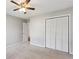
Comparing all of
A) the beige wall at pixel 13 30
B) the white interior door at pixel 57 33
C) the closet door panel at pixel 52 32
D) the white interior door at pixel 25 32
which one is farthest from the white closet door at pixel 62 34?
the white interior door at pixel 25 32

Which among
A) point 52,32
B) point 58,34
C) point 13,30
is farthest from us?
point 13,30

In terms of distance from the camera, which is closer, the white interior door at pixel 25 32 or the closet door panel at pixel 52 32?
the closet door panel at pixel 52 32

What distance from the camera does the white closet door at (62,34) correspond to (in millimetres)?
4031

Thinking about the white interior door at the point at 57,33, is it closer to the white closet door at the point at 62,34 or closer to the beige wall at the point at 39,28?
the white closet door at the point at 62,34

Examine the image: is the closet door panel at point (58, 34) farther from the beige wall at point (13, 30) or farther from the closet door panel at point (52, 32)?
the beige wall at point (13, 30)

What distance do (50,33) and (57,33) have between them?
508 mm

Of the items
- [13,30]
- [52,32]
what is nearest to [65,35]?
[52,32]

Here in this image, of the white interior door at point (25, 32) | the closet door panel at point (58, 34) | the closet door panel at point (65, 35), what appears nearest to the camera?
the closet door panel at point (65, 35)

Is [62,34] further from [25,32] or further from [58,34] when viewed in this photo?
[25,32]

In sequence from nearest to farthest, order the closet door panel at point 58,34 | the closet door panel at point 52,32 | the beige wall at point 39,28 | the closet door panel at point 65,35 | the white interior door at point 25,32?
the closet door panel at point 65,35 < the closet door panel at point 58,34 < the closet door panel at point 52,32 < the beige wall at point 39,28 < the white interior door at point 25,32

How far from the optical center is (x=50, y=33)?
15.8 feet

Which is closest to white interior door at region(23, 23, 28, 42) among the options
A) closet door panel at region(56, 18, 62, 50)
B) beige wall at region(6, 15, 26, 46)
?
beige wall at region(6, 15, 26, 46)
